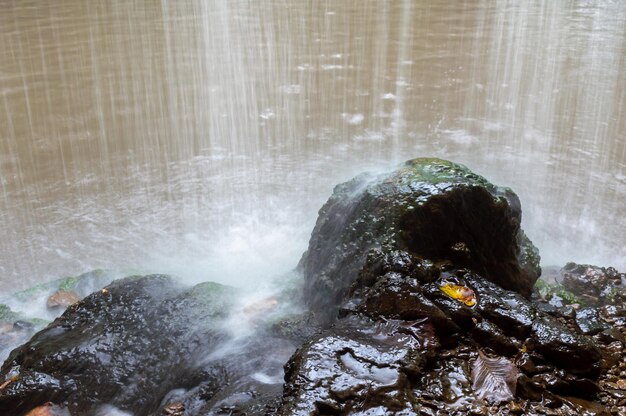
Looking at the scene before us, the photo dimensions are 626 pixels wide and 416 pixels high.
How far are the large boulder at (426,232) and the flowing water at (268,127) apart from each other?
6.16 ft

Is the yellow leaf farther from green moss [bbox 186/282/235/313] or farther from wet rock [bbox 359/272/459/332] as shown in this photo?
green moss [bbox 186/282/235/313]

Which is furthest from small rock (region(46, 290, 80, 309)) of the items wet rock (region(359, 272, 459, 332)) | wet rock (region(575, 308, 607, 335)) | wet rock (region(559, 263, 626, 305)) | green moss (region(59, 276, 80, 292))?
wet rock (region(559, 263, 626, 305))

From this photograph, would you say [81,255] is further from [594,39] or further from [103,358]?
[594,39]

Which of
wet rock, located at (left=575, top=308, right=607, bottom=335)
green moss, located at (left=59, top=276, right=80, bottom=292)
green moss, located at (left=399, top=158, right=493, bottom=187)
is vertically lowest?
green moss, located at (left=59, top=276, right=80, bottom=292)

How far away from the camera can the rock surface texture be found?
2369 millimetres

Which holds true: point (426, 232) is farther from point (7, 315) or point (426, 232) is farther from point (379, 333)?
point (7, 315)

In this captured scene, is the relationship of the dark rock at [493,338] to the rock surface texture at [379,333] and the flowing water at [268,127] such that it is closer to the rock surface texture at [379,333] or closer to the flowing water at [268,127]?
the rock surface texture at [379,333]

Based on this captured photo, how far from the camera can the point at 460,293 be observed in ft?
9.44

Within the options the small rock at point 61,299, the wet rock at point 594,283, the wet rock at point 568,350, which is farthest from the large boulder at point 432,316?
the small rock at point 61,299

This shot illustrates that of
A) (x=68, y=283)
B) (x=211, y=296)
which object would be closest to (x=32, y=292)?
(x=68, y=283)

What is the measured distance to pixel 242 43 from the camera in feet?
Result: 42.6

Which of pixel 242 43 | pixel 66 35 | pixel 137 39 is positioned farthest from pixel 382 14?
pixel 66 35

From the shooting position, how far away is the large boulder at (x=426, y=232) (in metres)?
3.12

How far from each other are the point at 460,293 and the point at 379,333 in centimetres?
53
